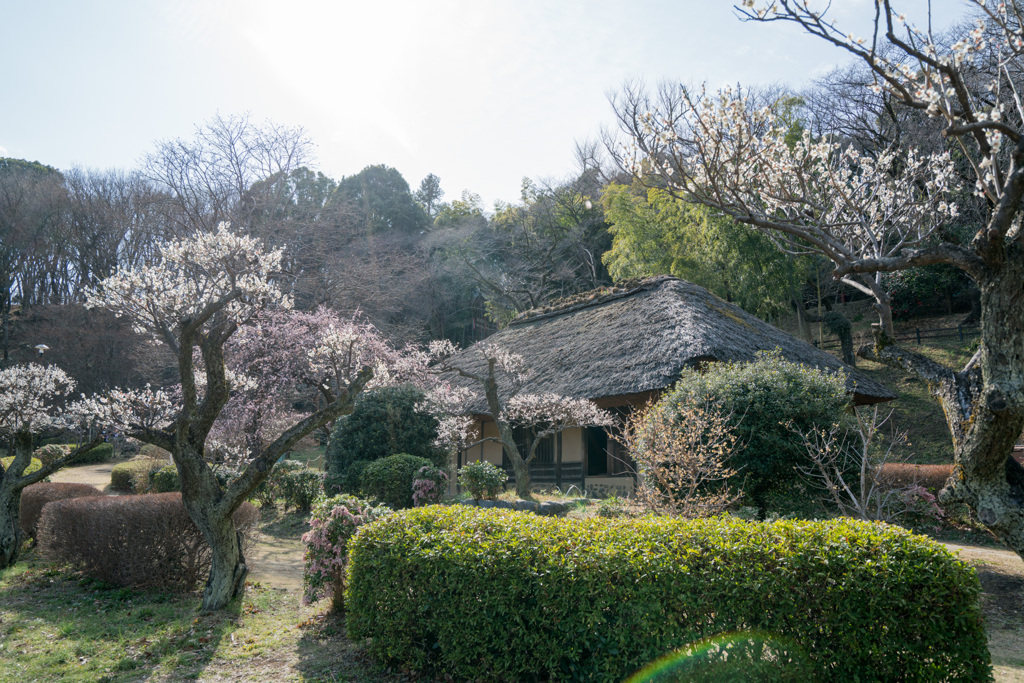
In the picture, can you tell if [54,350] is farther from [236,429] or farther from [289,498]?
[289,498]

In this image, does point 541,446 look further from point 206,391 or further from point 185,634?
point 185,634

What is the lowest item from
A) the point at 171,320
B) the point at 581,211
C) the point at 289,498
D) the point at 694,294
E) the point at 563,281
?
the point at 289,498

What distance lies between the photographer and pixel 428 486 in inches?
460

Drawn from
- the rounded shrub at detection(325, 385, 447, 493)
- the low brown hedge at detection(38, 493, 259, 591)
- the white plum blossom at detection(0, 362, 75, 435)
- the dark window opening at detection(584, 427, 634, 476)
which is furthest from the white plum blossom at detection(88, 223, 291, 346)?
the dark window opening at detection(584, 427, 634, 476)

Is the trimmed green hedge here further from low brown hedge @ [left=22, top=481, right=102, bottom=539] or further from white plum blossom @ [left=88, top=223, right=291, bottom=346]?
low brown hedge @ [left=22, top=481, right=102, bottom=539]

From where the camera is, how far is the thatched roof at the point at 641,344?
513 inches

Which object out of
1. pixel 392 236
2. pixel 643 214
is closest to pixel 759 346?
pixel 643 214

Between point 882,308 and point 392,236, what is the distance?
109 ft

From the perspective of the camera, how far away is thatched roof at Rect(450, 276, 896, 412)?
13.0 m

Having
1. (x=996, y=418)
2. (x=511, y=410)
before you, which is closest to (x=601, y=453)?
(x=511, y=410)

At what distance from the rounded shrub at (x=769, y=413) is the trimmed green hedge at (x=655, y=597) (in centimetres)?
491

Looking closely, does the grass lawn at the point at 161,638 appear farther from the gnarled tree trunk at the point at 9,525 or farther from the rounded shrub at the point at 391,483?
the rounded shrub at the point at 391,483

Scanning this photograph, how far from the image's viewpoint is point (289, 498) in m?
15.4

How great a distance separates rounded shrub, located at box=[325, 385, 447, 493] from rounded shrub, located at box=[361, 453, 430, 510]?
1495 mm
